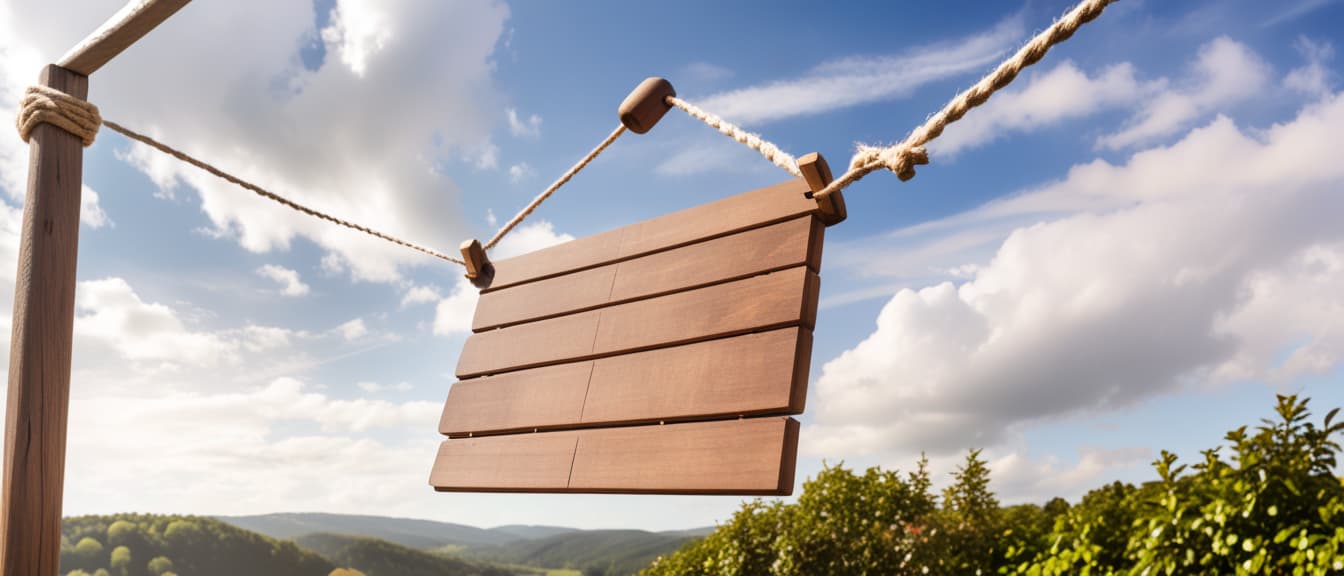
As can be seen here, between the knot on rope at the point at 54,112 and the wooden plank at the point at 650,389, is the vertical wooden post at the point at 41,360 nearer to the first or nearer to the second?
the knot on rope at the point at 54,112

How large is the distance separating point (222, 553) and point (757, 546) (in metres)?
10.2

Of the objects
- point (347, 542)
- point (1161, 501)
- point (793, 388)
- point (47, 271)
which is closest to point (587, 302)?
point (793, 388)

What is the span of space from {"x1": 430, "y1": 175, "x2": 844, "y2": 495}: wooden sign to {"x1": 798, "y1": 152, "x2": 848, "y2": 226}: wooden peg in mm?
21

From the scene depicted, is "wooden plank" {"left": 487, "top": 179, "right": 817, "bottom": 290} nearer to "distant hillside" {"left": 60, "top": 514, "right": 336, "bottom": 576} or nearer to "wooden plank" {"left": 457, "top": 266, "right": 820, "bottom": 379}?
"wooden plank" {"left": 457, "top": 266, "right": 820, "bottom": 379}

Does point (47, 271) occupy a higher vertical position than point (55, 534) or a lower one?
higher

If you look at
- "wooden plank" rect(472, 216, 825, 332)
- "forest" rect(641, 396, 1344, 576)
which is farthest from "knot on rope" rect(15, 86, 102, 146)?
"forest" rect(641, 396, 1344, 576)

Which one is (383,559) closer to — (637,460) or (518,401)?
(518,401)

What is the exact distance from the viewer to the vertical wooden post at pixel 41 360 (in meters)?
1.98

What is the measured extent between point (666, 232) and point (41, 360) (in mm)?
1744

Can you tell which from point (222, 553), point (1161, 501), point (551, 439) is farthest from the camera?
point (222, 553)

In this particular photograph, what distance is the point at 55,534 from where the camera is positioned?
2.05 m

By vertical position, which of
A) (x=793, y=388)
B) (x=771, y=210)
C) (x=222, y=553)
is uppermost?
(x=771, y=210)

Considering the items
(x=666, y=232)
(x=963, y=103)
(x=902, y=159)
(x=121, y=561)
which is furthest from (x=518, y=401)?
(x=121, y=561)

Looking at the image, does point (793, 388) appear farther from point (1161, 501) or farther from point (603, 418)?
point (1161, 501)
